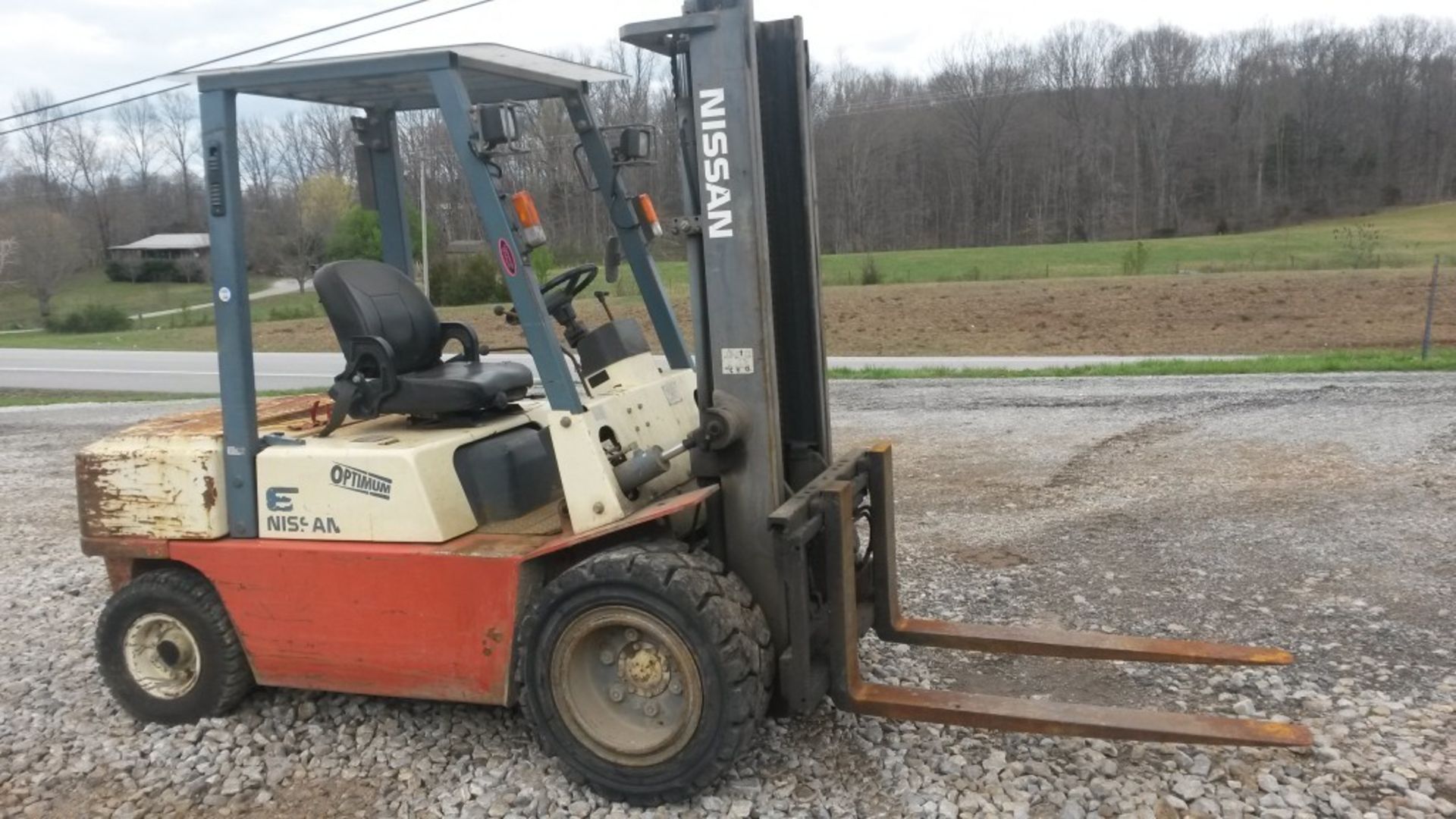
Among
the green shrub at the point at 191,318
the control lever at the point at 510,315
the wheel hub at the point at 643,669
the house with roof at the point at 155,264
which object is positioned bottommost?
the wheel hub at the point at 643,669

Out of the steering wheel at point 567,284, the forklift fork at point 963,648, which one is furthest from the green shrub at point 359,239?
the forklift fork at point 963,648

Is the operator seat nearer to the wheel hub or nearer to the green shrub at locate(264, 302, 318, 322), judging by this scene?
the wheel hub

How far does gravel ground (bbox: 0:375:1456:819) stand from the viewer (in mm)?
4109

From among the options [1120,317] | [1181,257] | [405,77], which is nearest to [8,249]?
[1120,317]

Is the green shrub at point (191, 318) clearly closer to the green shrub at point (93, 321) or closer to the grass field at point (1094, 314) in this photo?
the grass field at point (1094, 314)

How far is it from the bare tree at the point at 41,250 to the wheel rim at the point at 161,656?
180 ft

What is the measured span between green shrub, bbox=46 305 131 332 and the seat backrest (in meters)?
42.7

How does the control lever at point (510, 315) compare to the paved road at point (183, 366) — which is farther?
the paved road at point (183, 366)

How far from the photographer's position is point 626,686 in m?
4.16

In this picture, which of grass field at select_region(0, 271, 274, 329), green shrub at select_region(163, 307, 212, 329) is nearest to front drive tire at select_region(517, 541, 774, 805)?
green shrub at select_region(163, 307, 212, 329)

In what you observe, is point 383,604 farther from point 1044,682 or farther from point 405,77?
point 1044,682

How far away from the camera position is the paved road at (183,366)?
19.5 meters

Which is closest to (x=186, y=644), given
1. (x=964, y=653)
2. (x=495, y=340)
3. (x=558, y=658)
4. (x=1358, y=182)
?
(x=558, y=658)

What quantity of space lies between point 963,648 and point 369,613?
7.71ft
